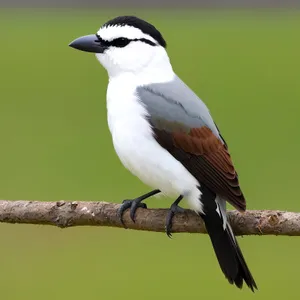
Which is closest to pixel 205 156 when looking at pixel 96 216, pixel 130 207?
pixel 130 207

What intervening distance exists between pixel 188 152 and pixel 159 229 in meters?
0.43

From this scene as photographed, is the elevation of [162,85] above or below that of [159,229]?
above

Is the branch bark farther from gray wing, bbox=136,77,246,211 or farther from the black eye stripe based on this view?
the black eye stripe

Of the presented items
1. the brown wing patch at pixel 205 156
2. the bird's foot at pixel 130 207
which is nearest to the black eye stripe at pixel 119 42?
the brown wing patch at pixel 205 156

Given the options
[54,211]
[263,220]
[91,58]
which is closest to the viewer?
[263,220]

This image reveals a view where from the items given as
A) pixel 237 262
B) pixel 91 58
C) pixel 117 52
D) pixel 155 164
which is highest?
pixel 117 52

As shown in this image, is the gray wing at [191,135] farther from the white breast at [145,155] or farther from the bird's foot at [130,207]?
the bird's foot at [130,207]

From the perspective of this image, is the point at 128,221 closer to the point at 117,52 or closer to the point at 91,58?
the point at 117,52

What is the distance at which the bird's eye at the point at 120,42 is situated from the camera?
5.41 meters

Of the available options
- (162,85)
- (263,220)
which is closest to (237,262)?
(263,220)

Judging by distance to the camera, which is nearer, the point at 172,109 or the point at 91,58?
the point at 172,109

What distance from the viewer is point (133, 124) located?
17.4 feet

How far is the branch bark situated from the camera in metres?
5.07

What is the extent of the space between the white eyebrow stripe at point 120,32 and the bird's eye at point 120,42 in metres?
0.03
